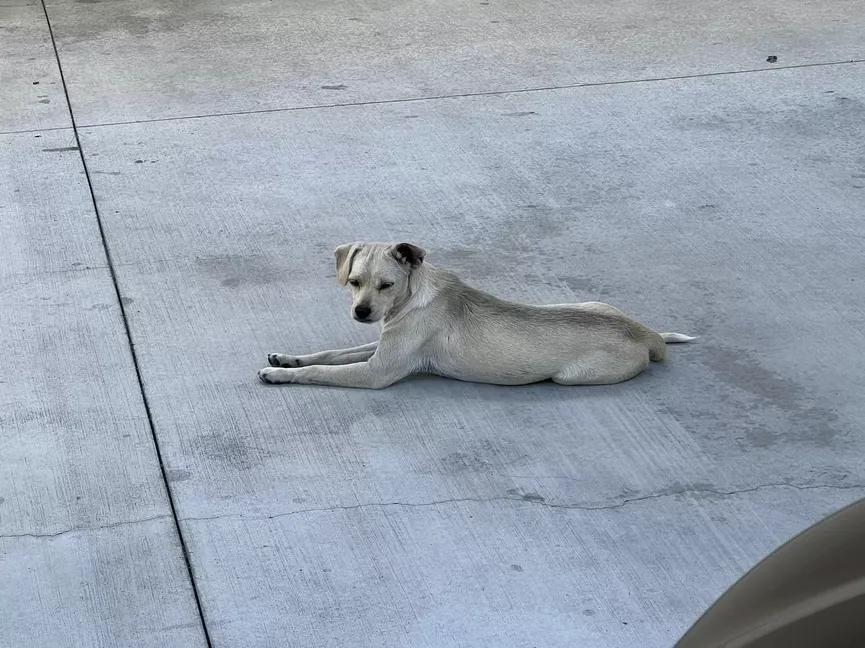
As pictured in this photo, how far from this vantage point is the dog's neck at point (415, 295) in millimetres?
4230

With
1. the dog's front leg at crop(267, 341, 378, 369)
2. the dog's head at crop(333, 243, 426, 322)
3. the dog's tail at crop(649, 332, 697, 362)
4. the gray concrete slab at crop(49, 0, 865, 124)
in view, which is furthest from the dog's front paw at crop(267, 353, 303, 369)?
the gray concrete slab at crop(49, 0, 865, 124)

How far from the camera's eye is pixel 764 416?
13.4 ft

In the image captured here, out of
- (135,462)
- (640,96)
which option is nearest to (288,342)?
(135,462)

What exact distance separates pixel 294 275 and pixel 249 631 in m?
2.19

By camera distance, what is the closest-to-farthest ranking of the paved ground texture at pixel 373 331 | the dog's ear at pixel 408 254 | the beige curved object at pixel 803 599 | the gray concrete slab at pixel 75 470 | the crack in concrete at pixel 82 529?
the beige curved object at pixel 803 599 → the gray concrete slab at pixel 75 470 → the paved ground texture at pixel 373 331 → the crack in concrete at pixel 82 529 → the dog's ear at pixel 408 254

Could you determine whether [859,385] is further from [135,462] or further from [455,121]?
[455,121]

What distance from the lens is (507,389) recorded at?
4.27 metres

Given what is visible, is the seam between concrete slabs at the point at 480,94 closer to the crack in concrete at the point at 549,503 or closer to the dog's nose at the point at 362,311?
the dog's nose at the point at 362,311

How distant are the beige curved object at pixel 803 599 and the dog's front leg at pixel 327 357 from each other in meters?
2.69

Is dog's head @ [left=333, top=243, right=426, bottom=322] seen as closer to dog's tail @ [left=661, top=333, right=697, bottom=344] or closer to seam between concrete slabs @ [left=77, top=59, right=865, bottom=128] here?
dog's tail @ [left=661, top=333, right=697, bottom=344]

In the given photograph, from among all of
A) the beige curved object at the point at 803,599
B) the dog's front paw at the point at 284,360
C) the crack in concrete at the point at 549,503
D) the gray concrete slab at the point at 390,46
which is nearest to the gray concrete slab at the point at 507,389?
the crack in concrete at the point at 549,503

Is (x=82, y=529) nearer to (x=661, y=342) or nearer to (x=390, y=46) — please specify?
(x=661, y=342)

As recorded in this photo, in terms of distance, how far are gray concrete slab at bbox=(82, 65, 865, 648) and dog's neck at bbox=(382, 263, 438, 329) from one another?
0.26m

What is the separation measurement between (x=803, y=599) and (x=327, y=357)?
2860 mm
